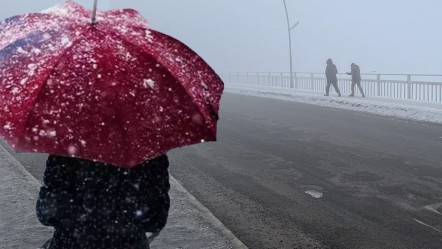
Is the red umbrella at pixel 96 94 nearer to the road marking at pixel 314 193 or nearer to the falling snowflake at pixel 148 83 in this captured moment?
the falling snowflake at pixel 148 83

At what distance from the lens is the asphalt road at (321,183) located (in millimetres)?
4691

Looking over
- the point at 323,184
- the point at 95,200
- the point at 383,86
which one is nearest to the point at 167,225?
the point at 323,184

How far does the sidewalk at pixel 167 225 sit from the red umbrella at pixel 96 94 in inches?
96.0

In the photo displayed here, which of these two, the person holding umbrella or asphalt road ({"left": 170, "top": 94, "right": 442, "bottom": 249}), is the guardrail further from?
the person holding umbrella

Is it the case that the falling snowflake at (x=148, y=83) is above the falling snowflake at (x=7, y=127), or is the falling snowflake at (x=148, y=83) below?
above

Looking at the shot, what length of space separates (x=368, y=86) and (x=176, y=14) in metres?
81.3

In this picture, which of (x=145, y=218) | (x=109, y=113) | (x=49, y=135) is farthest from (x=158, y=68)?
(x=145, y=218)

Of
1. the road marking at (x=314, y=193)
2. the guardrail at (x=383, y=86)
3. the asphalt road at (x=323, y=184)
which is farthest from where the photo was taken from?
the guardrail at (x=383, y=86)

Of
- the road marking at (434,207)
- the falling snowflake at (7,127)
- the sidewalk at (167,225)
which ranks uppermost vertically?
the falling snowflake at (7,127)

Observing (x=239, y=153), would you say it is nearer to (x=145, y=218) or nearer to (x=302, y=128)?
(x=302, y=128)

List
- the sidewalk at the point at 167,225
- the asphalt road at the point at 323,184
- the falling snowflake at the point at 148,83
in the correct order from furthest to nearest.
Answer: the asphalt road at the point at 323,184
the sidewalk at the point at 167,225
the falling snowflake at the point at 148,83

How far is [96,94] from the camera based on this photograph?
1634 mm

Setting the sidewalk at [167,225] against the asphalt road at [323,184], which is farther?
the asphalt road at [323,184]

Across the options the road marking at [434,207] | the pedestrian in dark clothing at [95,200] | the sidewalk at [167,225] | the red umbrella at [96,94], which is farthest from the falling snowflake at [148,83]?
the road marking at [434,207]
